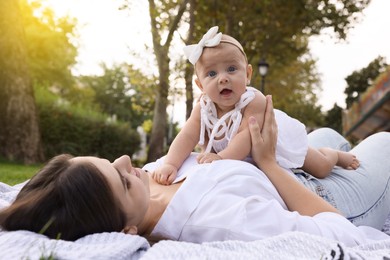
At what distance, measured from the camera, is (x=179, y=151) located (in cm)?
314

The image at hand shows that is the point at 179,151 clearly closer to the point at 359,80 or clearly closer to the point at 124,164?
the point at 124,164

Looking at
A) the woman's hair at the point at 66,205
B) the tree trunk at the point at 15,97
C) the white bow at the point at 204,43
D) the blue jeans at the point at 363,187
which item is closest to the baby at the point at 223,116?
the white bow at the point at 204,43

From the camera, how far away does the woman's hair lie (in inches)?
82.0

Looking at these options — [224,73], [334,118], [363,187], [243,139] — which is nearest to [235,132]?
[243,139]

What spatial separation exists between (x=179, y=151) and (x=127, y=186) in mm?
808

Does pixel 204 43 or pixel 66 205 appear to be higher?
pixel 204 43

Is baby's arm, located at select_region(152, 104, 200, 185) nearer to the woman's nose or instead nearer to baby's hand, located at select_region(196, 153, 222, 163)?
baby's hand, located at select_region(196, 153, 222, 163)

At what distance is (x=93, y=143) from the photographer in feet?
68.8

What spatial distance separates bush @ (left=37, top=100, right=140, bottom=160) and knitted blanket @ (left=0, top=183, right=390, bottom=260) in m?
16.6

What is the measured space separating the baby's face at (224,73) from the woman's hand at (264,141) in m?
0.22

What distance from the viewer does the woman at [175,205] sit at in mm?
2100

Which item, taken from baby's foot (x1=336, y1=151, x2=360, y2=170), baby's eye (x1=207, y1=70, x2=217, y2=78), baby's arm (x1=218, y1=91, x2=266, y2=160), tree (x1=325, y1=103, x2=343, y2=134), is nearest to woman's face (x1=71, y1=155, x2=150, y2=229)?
baby's arm (x1=218, y1=91, x2=266, y2=160)

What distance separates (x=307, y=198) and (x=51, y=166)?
53.5 inches

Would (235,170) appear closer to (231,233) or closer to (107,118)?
(231,233)
